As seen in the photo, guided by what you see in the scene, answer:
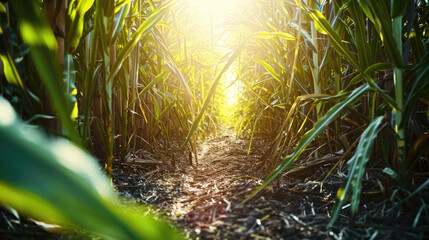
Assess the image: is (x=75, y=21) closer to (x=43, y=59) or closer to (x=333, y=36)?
(x=43, y=59)

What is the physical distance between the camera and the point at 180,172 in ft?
3.66

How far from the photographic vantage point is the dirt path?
428 millimetres

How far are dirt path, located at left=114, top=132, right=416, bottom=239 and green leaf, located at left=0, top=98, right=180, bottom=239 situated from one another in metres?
0.35

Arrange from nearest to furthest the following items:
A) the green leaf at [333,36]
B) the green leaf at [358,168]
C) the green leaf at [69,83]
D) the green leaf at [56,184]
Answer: the green leaf at [56,184] < the green leaf at [358,168] < the green leaf at [69,83] < the green leaf at [333,36]

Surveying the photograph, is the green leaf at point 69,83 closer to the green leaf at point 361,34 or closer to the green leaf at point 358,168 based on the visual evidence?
the green leaf at point 358,168

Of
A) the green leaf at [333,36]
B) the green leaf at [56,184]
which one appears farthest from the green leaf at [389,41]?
the green leaf at [56,184]

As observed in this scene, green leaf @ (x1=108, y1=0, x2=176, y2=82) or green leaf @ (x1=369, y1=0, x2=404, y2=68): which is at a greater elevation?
green leaf @ (x1=108, y1=0, x2=176, y2=82)

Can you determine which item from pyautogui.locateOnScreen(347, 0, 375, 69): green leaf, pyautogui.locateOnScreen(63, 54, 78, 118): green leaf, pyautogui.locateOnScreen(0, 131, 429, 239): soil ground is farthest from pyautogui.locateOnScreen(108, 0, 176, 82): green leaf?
pyautogui.locateOnScreen(347, 0, 375, 69): green leaf

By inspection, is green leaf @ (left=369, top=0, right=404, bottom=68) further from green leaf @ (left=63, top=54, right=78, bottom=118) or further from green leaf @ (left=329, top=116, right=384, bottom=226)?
green leaf @ (left=63, top=54, right=78, bottom=118)

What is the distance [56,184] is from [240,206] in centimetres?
50

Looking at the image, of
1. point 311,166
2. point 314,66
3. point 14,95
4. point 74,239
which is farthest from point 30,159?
point 314,66

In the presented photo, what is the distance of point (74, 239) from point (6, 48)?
334 mm

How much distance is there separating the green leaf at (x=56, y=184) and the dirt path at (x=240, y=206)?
35 cm

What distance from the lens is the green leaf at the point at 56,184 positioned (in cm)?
9
